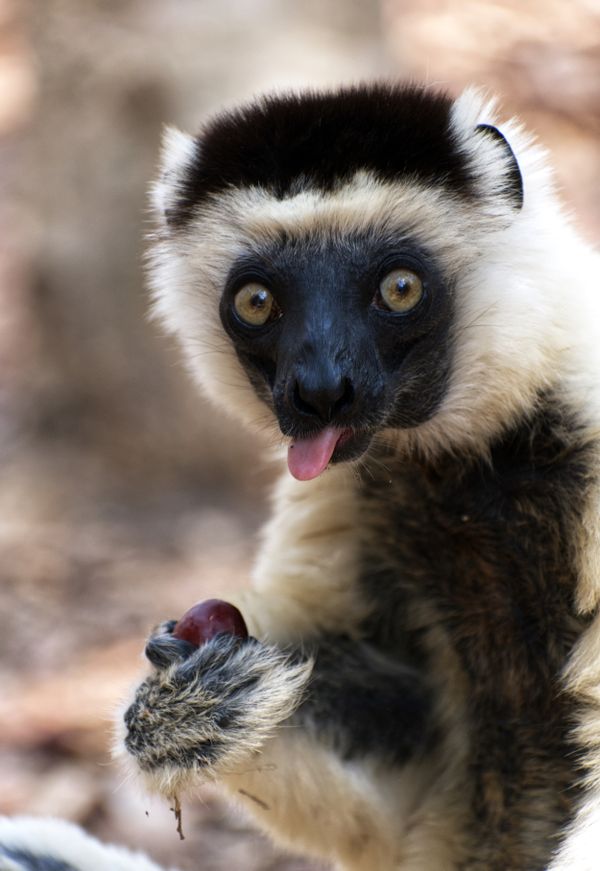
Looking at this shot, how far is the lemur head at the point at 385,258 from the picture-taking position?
13.6ft

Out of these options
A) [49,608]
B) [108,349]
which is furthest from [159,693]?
[108,349]

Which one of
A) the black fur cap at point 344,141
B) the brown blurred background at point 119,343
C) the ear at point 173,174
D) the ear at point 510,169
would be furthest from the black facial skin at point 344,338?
the brown blurred background at point 119,343

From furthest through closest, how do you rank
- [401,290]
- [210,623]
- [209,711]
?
[210,623], [209,711], [401,290]

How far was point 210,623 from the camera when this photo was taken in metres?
4.46

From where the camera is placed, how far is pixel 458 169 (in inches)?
172

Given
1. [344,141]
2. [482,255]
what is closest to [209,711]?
[482,255]

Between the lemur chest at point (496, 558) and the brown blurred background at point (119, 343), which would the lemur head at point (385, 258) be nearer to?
the lemur chest at point (496, 558)

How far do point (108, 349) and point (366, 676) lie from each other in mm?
4614

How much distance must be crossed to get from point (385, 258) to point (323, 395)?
0.60 metres

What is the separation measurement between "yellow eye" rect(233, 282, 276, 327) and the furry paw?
1.07 metres

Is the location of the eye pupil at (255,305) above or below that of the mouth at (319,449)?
above

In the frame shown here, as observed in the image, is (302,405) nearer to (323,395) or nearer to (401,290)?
(323,395)

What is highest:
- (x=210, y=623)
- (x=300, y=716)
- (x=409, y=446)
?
(x=409, y=446)

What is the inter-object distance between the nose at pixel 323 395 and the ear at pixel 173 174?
1179 mm
